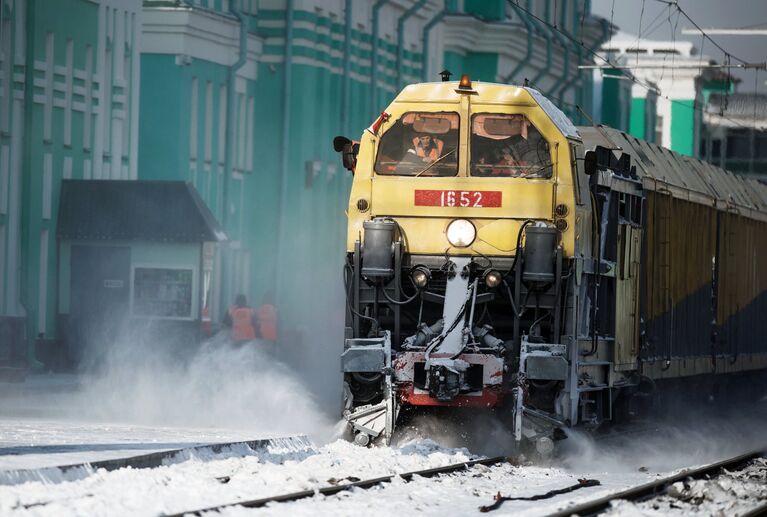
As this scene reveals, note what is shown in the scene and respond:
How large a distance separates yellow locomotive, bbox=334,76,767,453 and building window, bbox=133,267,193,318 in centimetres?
1428

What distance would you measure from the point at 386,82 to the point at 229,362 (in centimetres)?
2458

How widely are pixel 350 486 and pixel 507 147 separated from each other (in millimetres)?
5414

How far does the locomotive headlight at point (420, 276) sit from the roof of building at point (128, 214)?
1611 cm

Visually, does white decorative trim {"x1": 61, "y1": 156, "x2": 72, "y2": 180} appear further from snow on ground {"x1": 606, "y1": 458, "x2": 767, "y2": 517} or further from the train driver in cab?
snow on ground {"x1": 606, "y1": 458, "x2": 767, "y2": 517}

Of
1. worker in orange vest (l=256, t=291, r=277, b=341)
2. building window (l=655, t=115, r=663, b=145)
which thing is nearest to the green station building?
worker in orange vest (l=256, t=291, r=277, b=341)

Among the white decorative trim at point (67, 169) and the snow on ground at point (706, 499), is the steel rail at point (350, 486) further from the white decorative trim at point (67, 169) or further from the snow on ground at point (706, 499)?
the white decorative trim at point (67, 169)

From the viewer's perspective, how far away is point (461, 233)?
17.5 m

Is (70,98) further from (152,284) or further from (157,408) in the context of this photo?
(157,408)

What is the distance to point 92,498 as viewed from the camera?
471 inches

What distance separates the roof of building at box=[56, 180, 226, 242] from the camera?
109 ft

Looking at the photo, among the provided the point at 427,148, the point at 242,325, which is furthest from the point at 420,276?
the point at 242,325

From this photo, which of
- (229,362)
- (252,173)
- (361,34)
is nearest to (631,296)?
(229,362)

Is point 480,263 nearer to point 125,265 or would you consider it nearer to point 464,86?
point 464,86

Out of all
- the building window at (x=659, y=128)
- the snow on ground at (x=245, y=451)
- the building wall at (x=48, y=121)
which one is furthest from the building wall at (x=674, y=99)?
the snow on ground at (x=245, y=451)
